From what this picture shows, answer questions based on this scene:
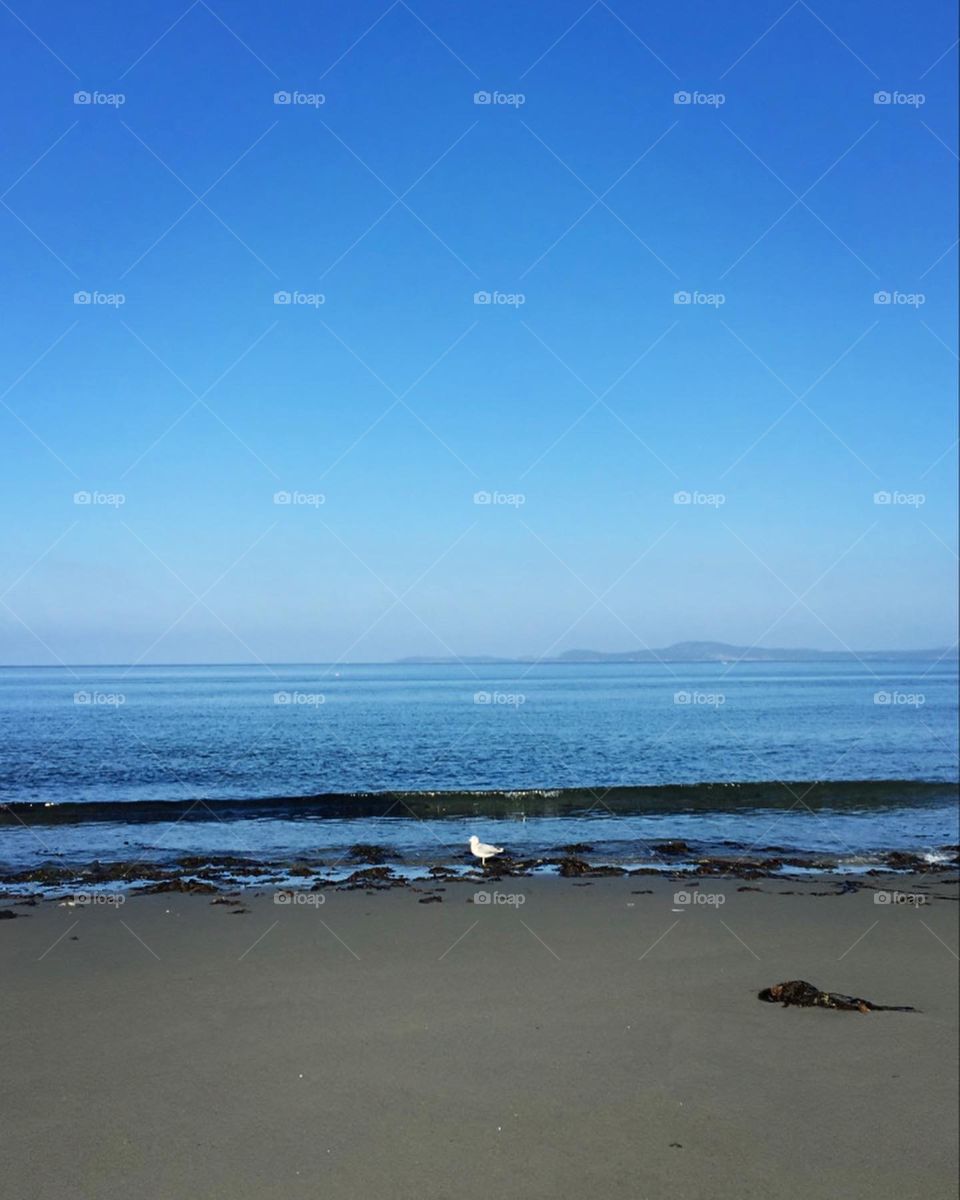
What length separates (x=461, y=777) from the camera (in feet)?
80.1

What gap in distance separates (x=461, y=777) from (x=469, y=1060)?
18.6m

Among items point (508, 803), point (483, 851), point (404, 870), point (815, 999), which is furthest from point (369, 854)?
point (815, 999)

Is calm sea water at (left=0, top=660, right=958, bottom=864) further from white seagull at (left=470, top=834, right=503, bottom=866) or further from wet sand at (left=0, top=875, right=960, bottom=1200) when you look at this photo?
wet sand at (left=0, top=875, right=960, bottom=1200)

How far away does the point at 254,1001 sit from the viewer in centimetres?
691

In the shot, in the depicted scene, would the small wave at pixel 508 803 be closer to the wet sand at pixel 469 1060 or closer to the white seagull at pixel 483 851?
the white seagull at pixel 483 851

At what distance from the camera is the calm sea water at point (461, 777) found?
52.3 ft

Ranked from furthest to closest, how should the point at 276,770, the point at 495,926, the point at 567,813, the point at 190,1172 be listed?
1. the point at 276,770
2. the point at 567,813
3. the point at 495,926
4. the point at 190,1172

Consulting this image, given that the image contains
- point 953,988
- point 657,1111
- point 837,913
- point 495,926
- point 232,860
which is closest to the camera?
point 657,1111

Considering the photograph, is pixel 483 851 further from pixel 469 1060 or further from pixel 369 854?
pixel 469 1060

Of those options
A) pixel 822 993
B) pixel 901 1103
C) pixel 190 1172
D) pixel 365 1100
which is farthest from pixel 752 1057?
pixel 190 1172

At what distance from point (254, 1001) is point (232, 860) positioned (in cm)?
649

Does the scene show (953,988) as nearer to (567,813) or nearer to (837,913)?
(837,913)

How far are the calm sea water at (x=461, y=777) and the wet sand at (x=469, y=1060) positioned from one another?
5.33 metres

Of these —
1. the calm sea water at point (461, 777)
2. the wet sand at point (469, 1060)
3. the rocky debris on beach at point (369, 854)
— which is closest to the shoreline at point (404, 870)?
the rocky debris on beach at point (369, 854)
